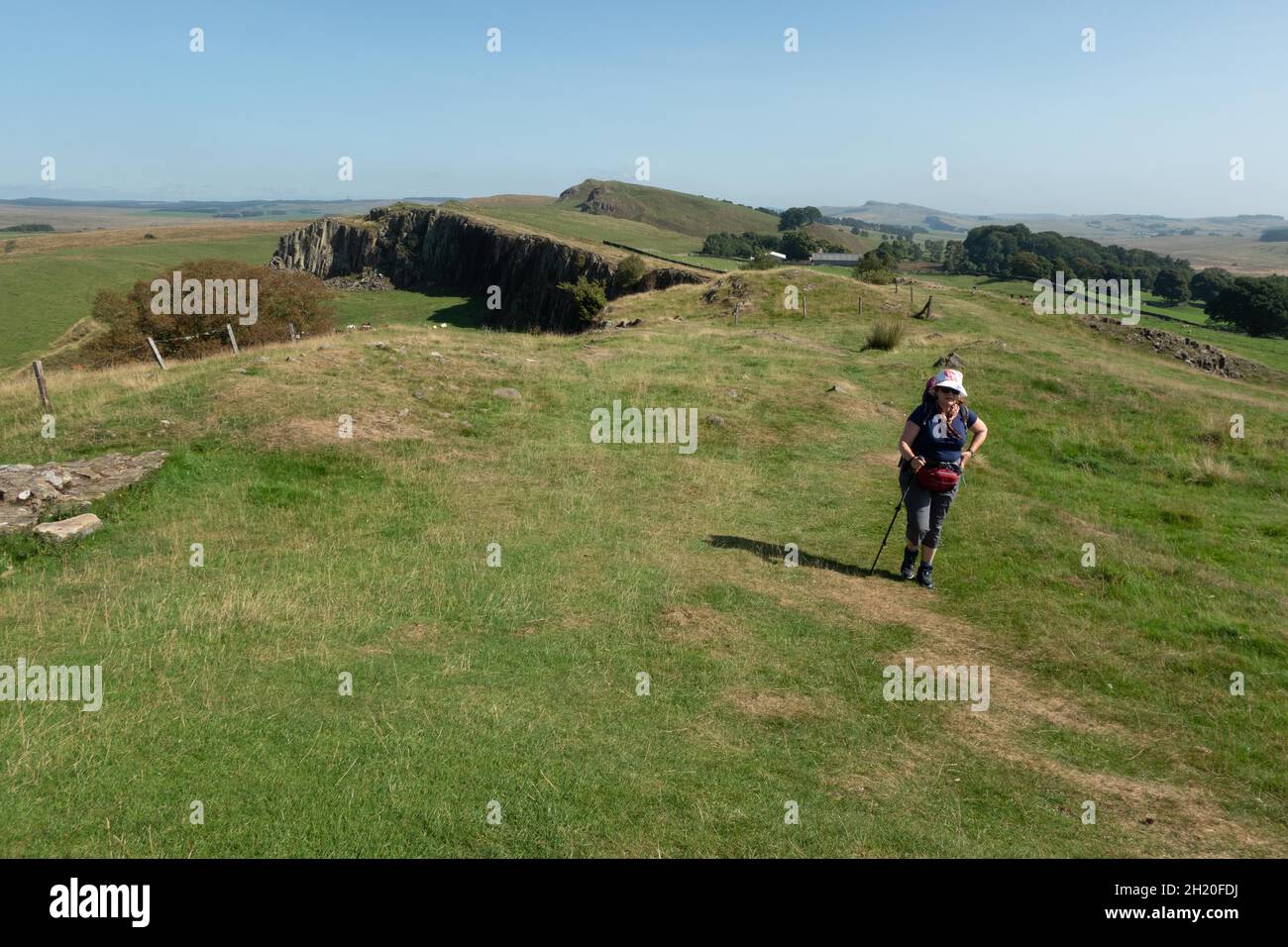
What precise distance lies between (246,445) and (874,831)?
14.5 m

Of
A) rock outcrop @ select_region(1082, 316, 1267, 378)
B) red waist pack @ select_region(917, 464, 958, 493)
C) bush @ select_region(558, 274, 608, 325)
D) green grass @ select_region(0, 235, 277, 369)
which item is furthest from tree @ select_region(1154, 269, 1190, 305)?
green grass @ select_region(0, 235, 277, 369)

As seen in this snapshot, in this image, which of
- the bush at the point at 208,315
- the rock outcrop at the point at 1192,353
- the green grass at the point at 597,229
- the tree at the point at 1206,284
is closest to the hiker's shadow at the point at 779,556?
the rock outcrop at the point at 1192,353

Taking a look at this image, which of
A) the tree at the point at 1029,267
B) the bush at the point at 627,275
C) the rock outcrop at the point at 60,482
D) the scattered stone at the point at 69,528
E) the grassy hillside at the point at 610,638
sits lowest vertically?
the grassy hillside at the point at 610,638

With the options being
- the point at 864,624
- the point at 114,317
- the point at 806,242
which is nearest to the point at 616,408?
the point at 864,624

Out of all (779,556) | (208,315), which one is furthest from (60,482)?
(208,315)

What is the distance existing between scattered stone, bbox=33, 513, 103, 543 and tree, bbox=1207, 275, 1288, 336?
10099cm

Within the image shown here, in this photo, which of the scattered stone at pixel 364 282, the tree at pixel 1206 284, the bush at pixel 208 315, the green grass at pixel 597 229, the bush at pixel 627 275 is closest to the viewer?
the bush at pixel 208 315

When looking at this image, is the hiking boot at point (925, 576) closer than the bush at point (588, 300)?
Yes

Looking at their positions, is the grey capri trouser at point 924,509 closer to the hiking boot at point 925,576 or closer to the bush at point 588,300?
the hiking boot at point 925,576

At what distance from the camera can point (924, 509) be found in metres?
11.2

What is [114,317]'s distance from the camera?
51.8 metres

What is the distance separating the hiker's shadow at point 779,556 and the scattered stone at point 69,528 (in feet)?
33.4

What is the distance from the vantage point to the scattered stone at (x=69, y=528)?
37.1 feet

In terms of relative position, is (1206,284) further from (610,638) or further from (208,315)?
(610,638)
